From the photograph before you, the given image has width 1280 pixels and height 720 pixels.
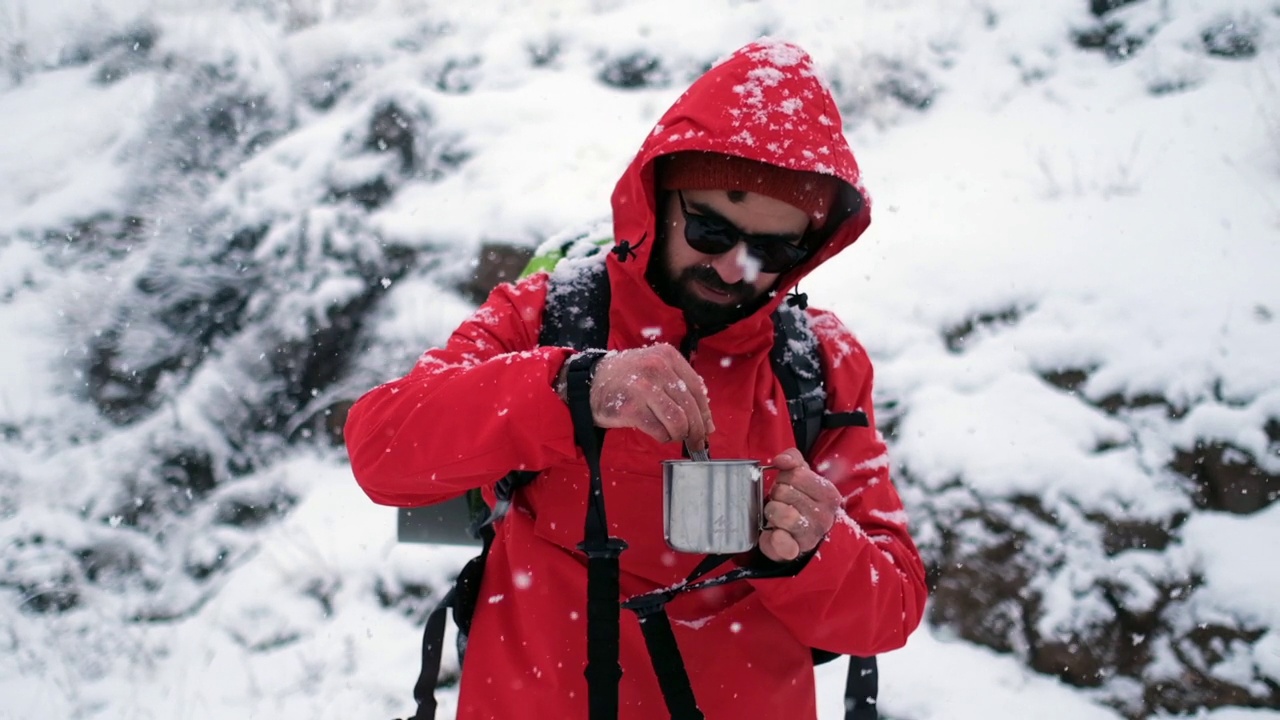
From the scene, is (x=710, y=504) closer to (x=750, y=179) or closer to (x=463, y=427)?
(x=463, y=427)

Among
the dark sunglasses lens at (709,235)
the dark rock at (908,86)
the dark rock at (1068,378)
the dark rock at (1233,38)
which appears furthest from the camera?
the dark rock at (908,86)

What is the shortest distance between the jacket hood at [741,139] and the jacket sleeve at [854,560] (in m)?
0.27

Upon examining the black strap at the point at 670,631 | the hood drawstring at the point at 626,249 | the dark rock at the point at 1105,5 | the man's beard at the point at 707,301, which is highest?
the dark rock at the point at 1105,5

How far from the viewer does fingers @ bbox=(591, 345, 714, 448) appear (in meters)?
1.30

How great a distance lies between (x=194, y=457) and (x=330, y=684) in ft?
6.48

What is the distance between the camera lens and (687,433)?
51.9 inches

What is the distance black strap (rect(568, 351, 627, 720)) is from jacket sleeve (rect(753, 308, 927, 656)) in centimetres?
30

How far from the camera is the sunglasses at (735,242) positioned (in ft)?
5.48

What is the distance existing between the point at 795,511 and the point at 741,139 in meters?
0.84

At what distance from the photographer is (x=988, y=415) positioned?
3.59 m

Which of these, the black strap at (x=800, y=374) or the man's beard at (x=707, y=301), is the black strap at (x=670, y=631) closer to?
the black strap at (x=800, y=374)

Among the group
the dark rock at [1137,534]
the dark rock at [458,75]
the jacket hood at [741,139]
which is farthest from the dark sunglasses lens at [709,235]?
the dark rock at [458,75]

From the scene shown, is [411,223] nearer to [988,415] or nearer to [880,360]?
[880,360]

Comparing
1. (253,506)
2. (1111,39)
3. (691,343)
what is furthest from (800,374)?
(1111,39)
